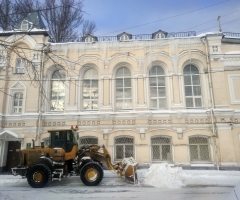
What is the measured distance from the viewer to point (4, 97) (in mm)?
14047

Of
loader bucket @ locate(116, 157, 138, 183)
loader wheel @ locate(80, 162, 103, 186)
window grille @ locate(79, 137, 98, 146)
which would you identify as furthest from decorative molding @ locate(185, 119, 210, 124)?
loader wheel @ locate(80, 162, 103, 186)

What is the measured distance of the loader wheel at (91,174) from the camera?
28.0 ft

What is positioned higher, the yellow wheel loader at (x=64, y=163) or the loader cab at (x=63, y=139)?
the loader cab at (x=63, y=139)

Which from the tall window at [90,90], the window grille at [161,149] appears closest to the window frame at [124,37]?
the tall window at [90,90]

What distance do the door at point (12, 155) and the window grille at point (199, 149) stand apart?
11.6 metres

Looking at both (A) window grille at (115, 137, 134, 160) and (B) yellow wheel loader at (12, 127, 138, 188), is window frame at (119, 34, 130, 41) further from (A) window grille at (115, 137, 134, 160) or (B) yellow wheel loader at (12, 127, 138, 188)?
(B) yellow wheel loader at (12, 127, 138, 188)

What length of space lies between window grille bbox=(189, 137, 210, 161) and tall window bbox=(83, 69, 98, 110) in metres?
7.01

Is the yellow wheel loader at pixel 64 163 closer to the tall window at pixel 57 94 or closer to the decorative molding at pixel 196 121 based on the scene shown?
the tall window at pixel 57 94

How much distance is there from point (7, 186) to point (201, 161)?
1100cm

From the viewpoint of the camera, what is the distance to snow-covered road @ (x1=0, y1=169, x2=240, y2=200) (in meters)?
7.02

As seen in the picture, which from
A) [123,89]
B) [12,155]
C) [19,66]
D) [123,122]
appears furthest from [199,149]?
[19,66]

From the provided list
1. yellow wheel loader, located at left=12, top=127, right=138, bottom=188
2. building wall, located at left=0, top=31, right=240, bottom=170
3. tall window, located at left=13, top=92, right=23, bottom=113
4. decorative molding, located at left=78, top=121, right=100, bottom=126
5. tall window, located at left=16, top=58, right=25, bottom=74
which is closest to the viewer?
yellow wheel loader, located at left=12, top=127, right=138, bottom=188

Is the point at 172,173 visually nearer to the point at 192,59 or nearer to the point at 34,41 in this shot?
the point at 192,59

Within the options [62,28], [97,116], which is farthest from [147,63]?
[62,28]
